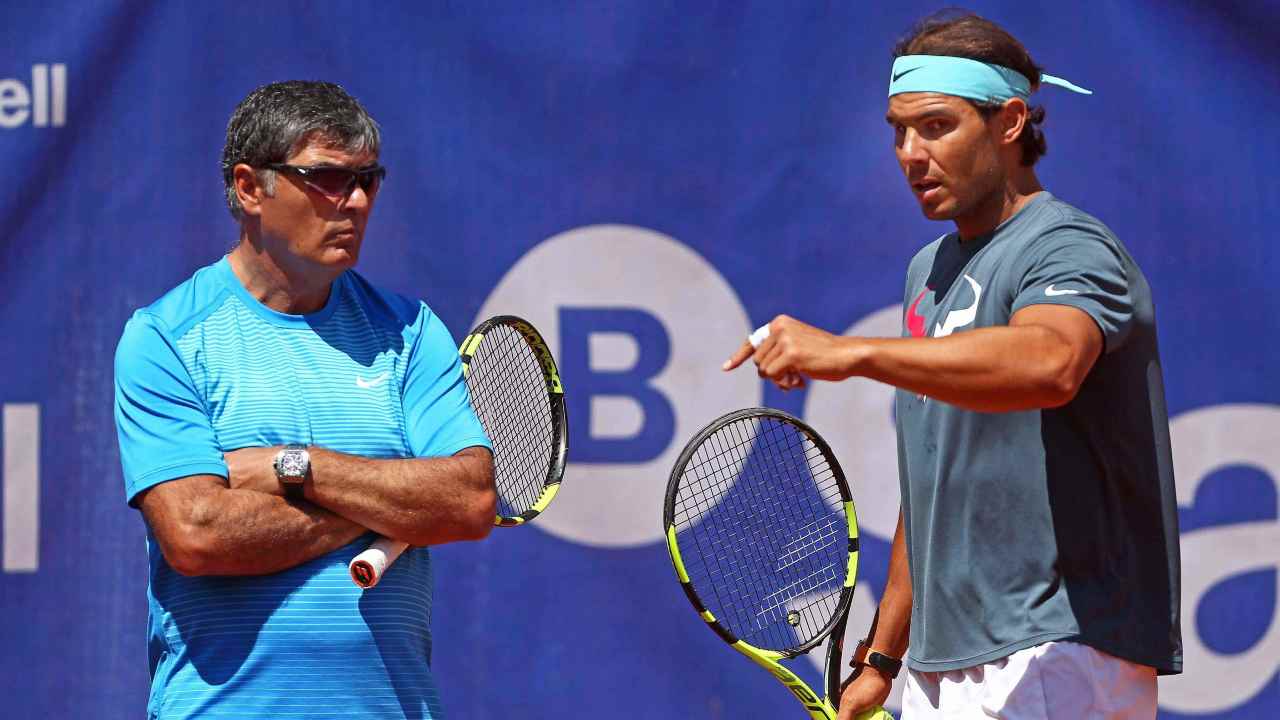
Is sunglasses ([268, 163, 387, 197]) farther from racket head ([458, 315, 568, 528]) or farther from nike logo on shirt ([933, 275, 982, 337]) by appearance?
nike logo on shirt ([933, 275, 982, 337])

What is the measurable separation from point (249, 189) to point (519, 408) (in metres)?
1.00

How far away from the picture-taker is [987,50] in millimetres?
3012

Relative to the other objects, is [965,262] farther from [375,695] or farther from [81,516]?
[81,516]

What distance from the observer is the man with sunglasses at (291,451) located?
2.88 meters

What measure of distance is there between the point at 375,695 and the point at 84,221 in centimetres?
227

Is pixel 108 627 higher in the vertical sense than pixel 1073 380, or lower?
lower

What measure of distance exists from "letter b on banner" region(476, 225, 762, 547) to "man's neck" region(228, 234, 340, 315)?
61.0 inches

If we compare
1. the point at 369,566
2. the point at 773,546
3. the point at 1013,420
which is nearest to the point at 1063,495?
the point at 1013,420

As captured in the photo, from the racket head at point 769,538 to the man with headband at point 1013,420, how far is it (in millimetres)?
501

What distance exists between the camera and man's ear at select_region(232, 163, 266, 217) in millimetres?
3100

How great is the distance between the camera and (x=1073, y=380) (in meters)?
2.53

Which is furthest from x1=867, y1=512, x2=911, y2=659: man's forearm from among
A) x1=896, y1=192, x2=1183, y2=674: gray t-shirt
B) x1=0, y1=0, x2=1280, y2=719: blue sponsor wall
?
x1=0, y1=0, x2=1280, y2=719: blue sponsor wall

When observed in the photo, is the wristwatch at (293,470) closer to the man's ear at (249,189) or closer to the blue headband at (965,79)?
the man's ear at (249,189)

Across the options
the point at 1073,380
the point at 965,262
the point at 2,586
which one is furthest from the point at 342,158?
the point at 2,586
